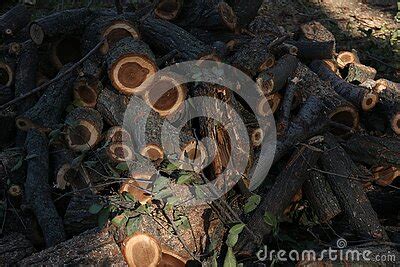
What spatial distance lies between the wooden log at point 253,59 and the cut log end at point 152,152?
112 cm

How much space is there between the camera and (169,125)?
414 centimetres

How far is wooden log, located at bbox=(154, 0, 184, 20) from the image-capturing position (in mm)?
5398

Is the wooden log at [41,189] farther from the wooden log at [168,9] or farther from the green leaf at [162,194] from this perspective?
the wooden log at [168,9]

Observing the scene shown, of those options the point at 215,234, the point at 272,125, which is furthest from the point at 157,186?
the point at 272,125

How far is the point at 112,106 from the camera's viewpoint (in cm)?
429

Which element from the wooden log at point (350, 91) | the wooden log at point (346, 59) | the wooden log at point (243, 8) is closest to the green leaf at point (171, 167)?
the wooden log at point (350, 91)

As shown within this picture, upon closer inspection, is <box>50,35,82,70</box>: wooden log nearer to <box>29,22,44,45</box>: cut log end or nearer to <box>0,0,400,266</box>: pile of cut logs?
<box>0,0,400,266</box>: pile of cut logs

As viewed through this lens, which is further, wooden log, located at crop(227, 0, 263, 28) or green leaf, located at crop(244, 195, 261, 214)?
wooden log, located at crop(227, 0, 263, 28)

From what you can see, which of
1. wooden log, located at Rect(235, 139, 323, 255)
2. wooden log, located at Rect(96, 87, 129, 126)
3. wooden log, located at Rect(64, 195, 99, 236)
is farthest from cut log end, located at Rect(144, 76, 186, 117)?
wooden log, located at Rect(235, 139, 323, 255)

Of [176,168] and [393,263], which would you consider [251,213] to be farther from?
[393,263]

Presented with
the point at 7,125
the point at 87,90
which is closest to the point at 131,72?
the point at 87,90

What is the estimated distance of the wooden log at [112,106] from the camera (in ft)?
14.0

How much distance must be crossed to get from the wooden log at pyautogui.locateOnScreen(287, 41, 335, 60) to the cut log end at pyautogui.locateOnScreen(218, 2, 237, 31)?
28.2 inches

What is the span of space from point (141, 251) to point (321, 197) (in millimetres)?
1612
